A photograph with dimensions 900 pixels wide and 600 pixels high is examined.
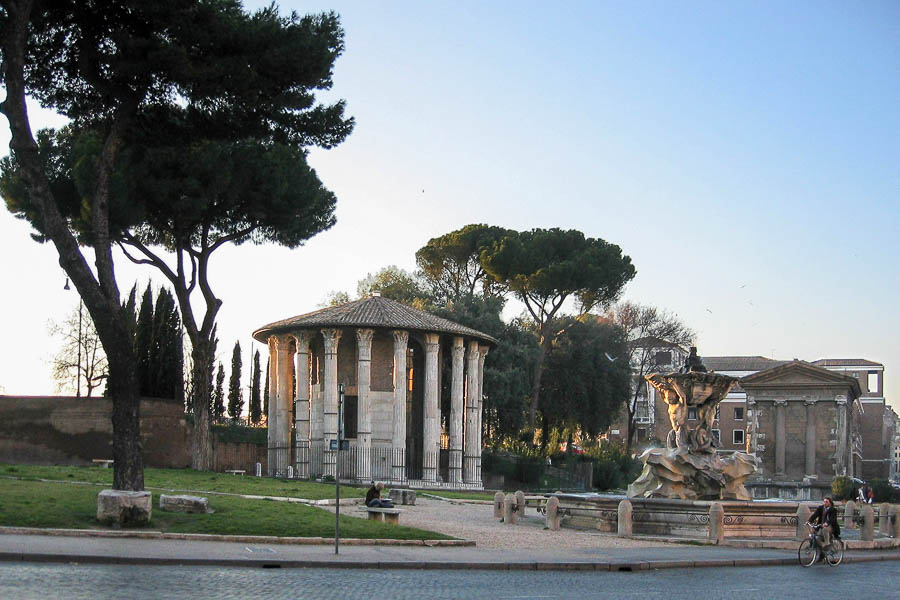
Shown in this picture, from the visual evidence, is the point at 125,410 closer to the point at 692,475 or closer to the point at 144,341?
the point at 692,475

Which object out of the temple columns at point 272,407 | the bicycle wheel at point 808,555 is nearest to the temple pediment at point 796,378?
the temple columns at point 272,407

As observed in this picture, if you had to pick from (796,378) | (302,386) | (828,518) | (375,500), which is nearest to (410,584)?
(828,518)

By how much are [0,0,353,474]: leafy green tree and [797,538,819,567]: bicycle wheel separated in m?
11.7

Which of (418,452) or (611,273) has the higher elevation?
(611,273)

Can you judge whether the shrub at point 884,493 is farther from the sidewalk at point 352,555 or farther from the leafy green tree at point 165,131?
the sidewalk at point 352,555

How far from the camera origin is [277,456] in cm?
4703

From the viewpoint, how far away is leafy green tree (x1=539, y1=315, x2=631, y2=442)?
6212 cm

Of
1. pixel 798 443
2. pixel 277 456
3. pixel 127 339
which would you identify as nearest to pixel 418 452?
pixel 277 456

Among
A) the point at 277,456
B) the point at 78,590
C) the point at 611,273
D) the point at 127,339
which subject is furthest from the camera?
the point at 611,273

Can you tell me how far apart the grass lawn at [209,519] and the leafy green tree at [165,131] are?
3.65 feet

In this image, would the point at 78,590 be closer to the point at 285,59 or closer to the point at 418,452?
the point at 285,59

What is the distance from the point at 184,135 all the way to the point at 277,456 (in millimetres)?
23898

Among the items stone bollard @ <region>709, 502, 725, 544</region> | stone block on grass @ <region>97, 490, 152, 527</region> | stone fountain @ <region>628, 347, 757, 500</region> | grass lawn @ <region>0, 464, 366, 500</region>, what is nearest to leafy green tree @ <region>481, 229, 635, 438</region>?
grass lawn @ <region>0, 464, 366, 500</region>

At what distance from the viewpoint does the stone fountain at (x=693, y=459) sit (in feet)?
86.5
